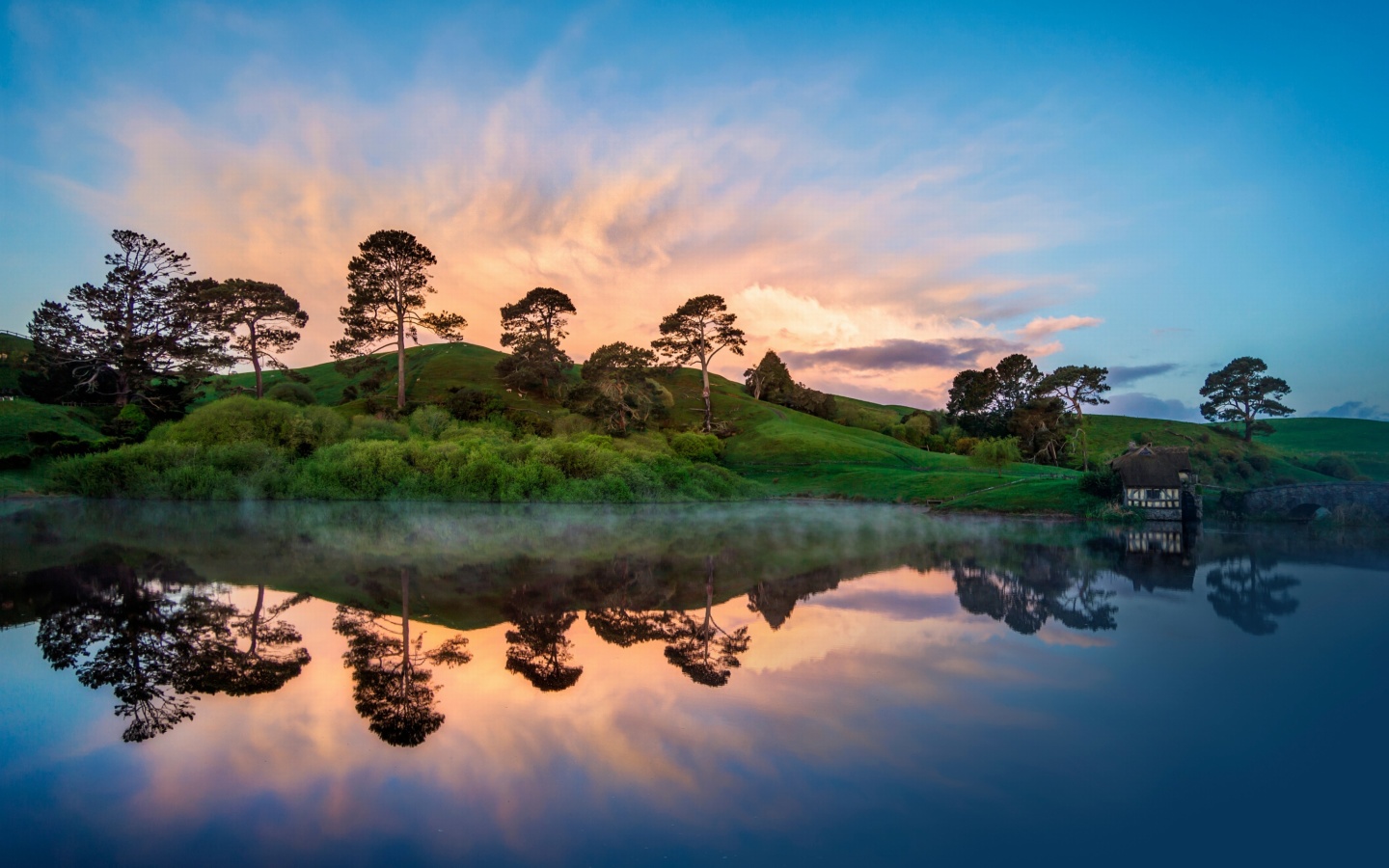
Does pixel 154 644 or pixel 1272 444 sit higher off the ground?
pixel 1272 444

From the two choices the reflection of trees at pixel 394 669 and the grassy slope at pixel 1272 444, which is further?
the grassy slope at pixel 1272 444

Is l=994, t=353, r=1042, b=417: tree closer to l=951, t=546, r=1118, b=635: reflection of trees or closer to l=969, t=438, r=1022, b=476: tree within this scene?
l=969, t=438, r=1022, b=476: tree

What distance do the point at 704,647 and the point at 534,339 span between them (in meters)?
61.3

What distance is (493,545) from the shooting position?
72.4 ft

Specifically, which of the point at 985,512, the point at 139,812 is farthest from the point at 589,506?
the point at 139,812

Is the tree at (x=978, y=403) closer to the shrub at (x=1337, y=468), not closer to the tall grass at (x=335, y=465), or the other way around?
the shrub at (x=1337, y=468)

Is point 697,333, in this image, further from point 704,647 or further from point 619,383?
point 704,647

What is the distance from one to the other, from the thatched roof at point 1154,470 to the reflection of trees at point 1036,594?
22614mm

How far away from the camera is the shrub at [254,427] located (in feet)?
131

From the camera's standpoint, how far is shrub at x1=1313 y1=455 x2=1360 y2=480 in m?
65.3

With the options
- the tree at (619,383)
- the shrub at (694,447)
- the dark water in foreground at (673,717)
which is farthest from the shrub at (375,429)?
the dark water in foreground at (673,717)

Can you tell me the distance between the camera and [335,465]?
38.2 metres

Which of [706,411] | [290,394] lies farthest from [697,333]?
[290,394]

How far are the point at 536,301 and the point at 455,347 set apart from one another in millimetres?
28132
